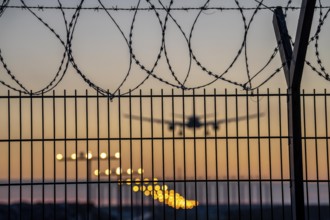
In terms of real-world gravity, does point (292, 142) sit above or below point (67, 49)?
below

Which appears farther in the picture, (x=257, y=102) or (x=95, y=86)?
(x=257, y=102)

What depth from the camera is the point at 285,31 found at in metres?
10.6

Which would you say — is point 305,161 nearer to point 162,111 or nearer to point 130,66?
point 162,111

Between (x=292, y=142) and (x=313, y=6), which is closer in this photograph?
(x=313, y=6)

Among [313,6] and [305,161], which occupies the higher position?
[313,6]

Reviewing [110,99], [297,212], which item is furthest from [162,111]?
[297,212]

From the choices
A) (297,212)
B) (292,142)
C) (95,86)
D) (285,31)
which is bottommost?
(297,212)

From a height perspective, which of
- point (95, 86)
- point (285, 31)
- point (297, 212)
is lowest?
point (297, 212)

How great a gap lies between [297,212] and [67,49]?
11.8 feet

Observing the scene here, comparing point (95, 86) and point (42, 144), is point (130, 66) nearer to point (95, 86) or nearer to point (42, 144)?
point (95, 86)

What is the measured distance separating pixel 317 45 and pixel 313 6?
0.46 metres

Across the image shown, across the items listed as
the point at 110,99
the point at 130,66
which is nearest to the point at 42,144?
the point at 110,99

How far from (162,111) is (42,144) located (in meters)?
1.55

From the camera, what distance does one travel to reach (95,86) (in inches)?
380
